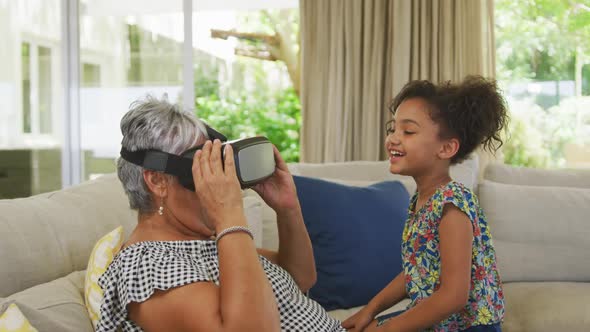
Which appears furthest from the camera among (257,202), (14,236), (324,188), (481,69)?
(481,69)

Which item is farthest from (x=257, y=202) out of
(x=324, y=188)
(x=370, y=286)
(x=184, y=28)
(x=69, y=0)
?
(x=69, y=0)

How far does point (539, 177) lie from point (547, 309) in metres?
0.78

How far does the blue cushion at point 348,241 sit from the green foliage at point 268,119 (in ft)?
12.7

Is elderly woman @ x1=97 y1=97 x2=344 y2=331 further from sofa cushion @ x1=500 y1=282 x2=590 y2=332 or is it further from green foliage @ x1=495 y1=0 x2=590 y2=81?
green foliage @ x1=495 y1=0 x2=590 y2=81

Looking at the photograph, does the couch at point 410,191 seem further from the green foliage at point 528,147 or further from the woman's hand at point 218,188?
the green foliage at point 528,147

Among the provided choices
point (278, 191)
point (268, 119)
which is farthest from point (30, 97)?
point (278, 191)

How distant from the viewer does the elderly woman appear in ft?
3.58

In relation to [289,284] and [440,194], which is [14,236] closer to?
[289,284]

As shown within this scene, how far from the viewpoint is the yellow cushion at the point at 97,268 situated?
4.56ft

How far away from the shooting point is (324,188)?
236cm

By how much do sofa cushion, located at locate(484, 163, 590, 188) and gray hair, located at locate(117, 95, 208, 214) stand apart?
1956mm

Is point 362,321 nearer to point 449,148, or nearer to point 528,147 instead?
point 449,148

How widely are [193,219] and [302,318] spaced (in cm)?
27

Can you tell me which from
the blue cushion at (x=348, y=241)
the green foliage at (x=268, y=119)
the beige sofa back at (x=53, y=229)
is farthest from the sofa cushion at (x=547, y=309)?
the green foliage at (x=268, y=119)
